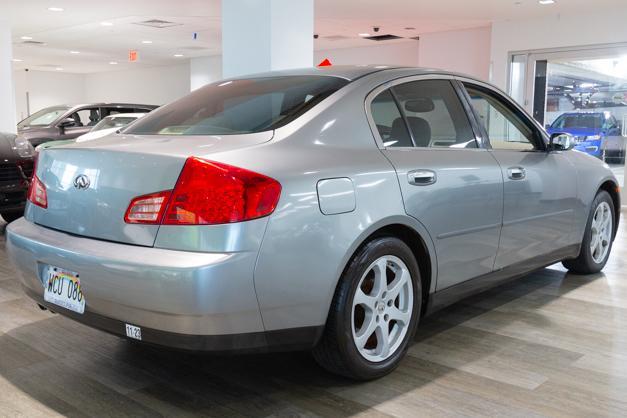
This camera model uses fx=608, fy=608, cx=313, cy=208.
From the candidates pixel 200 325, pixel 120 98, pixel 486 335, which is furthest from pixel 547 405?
pixel 120 98

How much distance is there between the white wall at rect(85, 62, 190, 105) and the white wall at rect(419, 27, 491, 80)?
930 cm

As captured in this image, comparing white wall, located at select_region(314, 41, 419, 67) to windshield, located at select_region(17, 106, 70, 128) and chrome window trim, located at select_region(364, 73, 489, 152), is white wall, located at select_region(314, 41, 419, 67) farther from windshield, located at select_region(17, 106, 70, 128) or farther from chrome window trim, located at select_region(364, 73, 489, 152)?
chrome window trim, located at select_region(364, 73, 489, 152)

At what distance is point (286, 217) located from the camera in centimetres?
190

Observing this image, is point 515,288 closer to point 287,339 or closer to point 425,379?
point 425,379

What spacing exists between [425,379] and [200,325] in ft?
3.24

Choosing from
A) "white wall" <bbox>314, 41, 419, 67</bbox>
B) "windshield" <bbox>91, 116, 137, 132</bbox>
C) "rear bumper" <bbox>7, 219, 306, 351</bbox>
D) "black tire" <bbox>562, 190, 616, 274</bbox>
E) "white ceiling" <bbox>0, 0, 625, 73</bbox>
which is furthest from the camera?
"white wall" <bbox>314, 41, 419, 67</bbox>

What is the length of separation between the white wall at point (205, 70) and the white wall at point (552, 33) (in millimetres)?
8655

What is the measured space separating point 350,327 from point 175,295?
2.18ft

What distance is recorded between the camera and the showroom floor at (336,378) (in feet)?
6.89

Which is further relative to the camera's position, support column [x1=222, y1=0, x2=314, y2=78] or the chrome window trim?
support column [x1=222, y1=0, x2=314, y2=78]

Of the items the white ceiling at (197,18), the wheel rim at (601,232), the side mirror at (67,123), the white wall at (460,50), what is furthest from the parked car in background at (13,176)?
the white wall at (460,50)

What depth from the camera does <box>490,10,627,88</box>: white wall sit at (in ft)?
29.6

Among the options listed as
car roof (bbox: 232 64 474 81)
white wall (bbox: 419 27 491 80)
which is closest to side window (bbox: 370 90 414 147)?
car roof (bbox: 232 64 474 81)

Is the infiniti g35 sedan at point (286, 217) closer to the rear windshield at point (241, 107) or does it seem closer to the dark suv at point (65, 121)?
the rear windshield at point (241, 107)
